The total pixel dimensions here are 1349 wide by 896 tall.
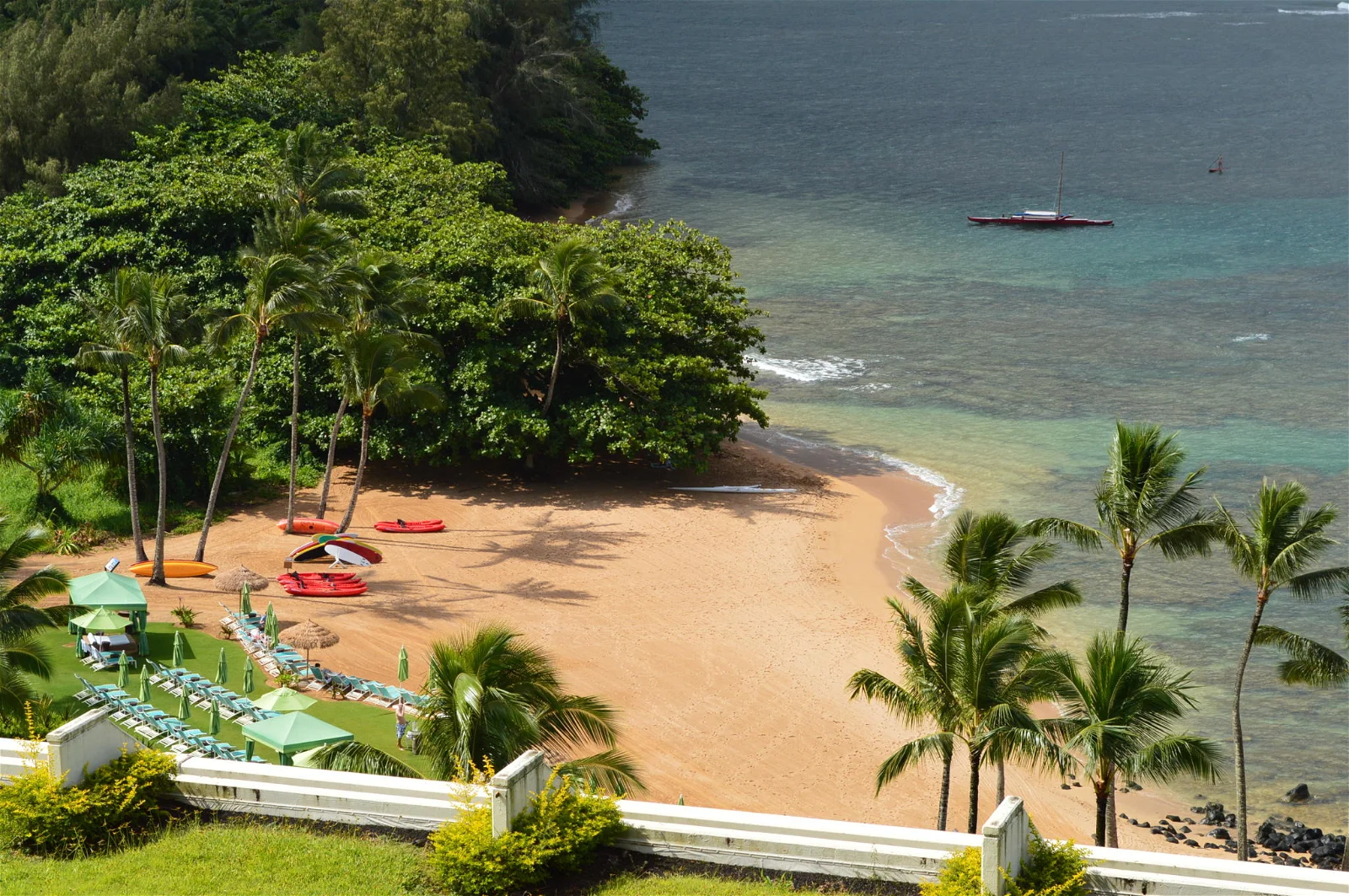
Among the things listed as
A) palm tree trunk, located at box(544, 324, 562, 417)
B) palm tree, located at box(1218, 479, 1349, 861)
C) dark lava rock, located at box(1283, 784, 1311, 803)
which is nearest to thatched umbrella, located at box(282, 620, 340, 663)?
palm tree trunk, located at box(544, 324, 562, 417)

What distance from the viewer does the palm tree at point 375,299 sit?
30328 millimetres

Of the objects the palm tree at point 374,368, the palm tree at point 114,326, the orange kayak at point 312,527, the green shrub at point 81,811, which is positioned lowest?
the orange kayak at point 312,527

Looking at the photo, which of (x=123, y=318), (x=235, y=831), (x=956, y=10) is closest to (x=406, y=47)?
(x=123, y=318)

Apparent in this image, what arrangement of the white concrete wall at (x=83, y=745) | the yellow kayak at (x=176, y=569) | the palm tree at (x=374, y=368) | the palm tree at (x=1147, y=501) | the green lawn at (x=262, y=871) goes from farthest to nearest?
the palm tree at (x=374, y=368), the yellow kayak at (x=176, y=569), the palm tree at (x=1147, y=501), the white concrete wall at (x=83, y=745), the green lawn at (x=262, y=871)

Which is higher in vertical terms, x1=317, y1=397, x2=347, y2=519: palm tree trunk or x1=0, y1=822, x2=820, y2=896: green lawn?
x1=317, y1=397, x2=347, y2=519: palm tree trunk

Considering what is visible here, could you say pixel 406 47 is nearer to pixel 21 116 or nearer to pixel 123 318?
pixel 21 116

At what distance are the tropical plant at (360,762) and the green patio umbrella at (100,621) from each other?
27.1ft

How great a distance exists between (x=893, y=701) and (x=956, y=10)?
18567 cm

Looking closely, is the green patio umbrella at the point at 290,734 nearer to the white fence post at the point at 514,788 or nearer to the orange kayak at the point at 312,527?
the white fence post at the point at 514,788

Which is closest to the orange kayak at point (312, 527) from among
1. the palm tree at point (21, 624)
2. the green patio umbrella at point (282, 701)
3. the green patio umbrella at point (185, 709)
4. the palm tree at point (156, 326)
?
the palm tree at point (156, 326)

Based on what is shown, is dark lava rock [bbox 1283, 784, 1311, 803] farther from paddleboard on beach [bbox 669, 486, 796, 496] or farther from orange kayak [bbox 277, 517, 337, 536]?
orange kayak [bbox 277, 517, 337, 536]

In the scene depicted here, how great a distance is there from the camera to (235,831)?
14109 millimetres

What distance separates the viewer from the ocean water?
35.2 m

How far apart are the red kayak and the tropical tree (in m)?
4.96
